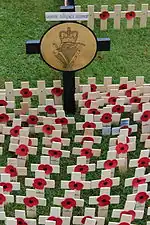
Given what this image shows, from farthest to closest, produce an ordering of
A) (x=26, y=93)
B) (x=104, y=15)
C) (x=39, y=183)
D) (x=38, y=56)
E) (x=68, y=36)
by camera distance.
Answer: (x=38, y=56)
(x=104, y=15)
(x=26, y=93)
(x=68, y=36)
(x=39, y=183)

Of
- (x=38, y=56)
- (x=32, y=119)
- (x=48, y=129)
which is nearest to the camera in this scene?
(x=48, y=129)

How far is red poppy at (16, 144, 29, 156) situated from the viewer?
461cm

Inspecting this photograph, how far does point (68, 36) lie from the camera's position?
15.5 ft

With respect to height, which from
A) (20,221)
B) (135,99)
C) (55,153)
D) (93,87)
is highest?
(93,87)

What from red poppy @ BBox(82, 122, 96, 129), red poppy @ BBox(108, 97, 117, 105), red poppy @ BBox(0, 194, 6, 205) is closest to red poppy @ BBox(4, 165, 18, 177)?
red poppy @ BBox(0, 194, 6, 205)

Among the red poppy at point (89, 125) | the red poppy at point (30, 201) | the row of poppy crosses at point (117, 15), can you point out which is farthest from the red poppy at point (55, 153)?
the row of poppy crosses at point (117, 15)

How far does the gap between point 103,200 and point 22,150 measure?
2.94 feet

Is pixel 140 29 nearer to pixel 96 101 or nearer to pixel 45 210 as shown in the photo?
pixel 96 101

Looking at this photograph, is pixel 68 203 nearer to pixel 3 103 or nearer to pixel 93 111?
pixel 93 111

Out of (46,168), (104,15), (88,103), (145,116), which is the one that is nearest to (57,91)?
(88,103)

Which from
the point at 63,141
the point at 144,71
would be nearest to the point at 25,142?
the point at 63,141

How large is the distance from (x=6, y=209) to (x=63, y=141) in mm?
798

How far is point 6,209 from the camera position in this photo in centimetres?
430

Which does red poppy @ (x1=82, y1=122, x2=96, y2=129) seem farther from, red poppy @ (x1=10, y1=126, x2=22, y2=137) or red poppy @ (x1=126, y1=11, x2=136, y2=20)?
red poppy @ (x1=126, y1=11, x2=136, y2=20)
